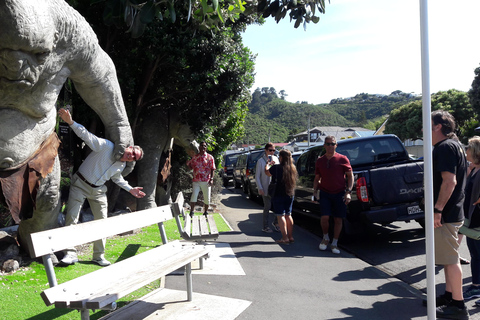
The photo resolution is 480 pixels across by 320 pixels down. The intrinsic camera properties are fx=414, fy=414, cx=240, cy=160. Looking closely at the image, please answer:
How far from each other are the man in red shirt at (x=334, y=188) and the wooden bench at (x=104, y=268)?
312 cm

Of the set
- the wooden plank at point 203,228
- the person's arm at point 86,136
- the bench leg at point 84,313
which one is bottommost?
the bench leg at point 84,313

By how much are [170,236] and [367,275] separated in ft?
12.6

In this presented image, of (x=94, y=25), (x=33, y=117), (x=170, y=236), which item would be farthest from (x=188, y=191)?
(x=33, y=117)

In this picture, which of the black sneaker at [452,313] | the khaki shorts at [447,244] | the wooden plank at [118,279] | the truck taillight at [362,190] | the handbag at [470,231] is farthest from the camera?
the truck taillight at [362,190]

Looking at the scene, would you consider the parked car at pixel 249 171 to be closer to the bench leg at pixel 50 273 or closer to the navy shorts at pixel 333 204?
the navy shorts at pixel 333 204

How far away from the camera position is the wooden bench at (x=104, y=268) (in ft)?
9.83

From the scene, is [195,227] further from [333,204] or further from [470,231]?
[470,231]

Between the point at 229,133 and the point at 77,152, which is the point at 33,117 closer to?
the point at 77,152

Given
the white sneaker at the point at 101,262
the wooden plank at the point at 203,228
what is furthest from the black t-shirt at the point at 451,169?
the white sneaker at the point at 101,262

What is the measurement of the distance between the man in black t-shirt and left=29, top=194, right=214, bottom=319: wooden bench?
260cm

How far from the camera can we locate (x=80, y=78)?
15.6ft

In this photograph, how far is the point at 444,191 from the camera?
170 inches

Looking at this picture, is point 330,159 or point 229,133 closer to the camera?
point 330,159

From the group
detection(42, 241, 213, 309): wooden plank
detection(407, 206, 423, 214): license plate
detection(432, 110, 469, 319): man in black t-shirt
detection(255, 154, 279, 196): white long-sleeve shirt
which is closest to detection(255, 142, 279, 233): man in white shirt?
detection(255, 154, 279, 196): white long-sleeve shirt
